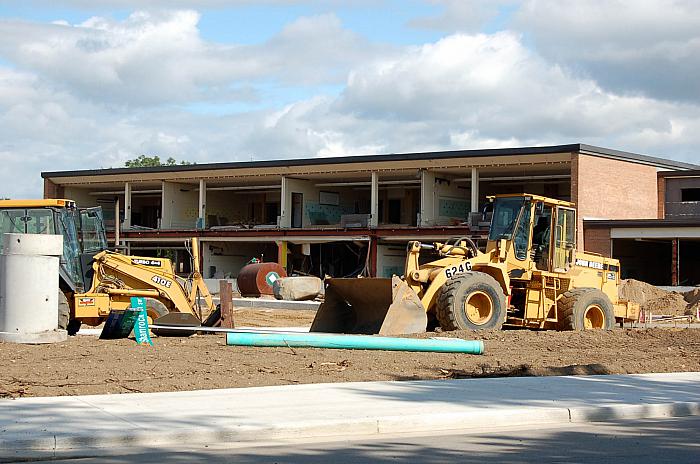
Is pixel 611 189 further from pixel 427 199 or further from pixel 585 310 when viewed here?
pixel 585 310

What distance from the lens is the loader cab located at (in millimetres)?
23672

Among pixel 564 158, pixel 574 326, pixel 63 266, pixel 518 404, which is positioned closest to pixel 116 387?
pixel 518 404

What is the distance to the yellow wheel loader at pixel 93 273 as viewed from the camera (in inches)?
885

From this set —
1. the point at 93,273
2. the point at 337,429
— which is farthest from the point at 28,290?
the point at 337,429

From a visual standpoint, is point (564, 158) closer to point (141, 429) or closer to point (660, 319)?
point (660, 319)

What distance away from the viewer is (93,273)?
23.1m

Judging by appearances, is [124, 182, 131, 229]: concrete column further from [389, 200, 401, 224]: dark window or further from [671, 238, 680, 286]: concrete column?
[671, 238, 680, 286]: concrete column

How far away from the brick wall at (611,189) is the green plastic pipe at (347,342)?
30229mm

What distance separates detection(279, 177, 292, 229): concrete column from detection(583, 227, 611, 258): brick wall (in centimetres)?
1776

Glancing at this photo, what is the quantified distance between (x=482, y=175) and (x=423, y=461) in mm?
48247

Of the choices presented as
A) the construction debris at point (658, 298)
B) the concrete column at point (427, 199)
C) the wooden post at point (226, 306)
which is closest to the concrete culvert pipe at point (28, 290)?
the wooden post at point (226, 306)

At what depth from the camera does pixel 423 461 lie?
376 inches

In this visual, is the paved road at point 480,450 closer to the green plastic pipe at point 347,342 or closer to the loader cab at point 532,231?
the green plastic pipe at point 347,342

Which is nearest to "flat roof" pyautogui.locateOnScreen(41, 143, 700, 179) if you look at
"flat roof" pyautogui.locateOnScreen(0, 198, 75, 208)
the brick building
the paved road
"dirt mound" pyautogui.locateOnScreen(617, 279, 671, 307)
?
the brick building
